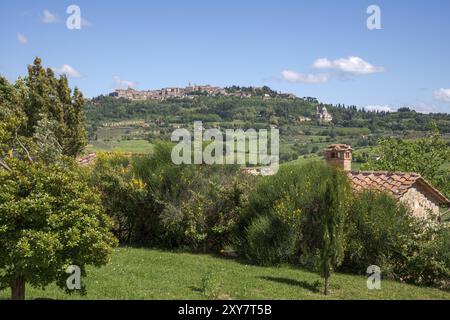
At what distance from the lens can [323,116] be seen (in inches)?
3536

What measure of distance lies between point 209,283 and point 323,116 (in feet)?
270

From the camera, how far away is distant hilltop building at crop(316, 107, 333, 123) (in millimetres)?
88613

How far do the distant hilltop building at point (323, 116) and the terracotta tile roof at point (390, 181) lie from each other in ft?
234

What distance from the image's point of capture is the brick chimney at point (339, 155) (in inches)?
739

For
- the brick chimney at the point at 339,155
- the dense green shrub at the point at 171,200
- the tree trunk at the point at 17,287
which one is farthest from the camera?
the brick chimney at the point at 339,155

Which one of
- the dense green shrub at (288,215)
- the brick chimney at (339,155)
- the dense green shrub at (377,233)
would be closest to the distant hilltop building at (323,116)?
the brick chimney at (339,155)

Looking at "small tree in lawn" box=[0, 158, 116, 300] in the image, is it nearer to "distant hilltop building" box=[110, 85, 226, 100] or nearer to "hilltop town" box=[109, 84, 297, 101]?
"hilltop town" box=[109, 84, 297, 101]

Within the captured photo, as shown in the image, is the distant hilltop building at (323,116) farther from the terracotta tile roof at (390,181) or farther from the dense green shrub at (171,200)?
the dense green shrub at (171,200)

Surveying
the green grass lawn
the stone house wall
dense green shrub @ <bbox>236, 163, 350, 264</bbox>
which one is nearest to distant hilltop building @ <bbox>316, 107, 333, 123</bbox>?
the stone house wall

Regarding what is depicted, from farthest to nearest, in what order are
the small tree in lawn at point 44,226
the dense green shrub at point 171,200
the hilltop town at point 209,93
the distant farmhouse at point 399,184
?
the hilltop town at point 209,93
the dense green shrub at point 171,200
the distant farmhouse at point 399,184
the small tree in lawn at point 44,226

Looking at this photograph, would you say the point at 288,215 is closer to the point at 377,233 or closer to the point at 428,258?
the point at 377,233

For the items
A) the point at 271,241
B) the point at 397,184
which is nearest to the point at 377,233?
the point at 271,241

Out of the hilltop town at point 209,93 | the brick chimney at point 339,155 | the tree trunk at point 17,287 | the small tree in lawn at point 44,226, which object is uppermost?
the hilltop town at point 209,93
